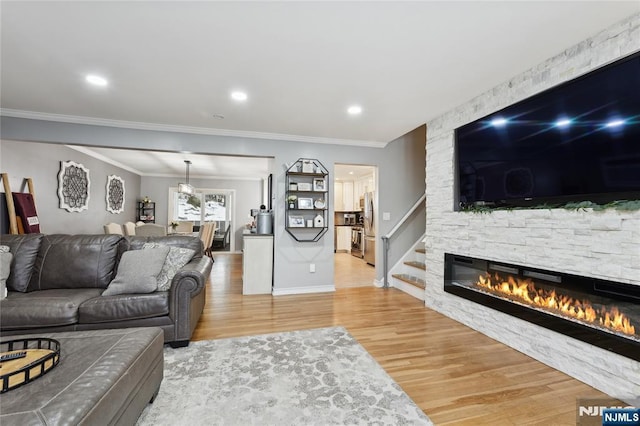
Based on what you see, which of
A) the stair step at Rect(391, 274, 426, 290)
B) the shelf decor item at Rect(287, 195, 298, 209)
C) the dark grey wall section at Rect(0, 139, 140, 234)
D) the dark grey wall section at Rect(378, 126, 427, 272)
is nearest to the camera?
the dark grey wall section at Rect(0, 139, 140, 234)

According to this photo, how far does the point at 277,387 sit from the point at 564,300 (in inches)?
91.0

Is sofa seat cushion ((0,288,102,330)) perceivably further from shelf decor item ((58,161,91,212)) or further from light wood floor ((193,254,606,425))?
shelf decor item ((58,161,91,212))

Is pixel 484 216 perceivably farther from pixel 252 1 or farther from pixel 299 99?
pixel 252 1

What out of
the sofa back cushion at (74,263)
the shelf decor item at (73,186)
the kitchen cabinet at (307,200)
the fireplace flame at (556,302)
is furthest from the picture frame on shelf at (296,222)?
the shelf decor item at (73,186)

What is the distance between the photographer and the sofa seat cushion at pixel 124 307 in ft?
A: 7.41

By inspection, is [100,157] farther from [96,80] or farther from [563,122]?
[563,122]

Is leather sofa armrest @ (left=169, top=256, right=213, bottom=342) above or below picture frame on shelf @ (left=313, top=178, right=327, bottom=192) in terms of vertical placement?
below

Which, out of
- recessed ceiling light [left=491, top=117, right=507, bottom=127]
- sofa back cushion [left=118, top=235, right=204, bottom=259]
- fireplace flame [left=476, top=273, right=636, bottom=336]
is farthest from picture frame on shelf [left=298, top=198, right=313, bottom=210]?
recessed ceiling light [left=491, top=117, right=507, bottom=127]

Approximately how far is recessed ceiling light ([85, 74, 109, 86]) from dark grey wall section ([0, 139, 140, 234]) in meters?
2.34

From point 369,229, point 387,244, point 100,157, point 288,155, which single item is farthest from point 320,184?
point 100,157

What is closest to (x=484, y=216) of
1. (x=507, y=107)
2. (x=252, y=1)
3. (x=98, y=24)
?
(x=507, y=107)

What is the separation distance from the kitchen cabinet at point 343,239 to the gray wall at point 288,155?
14.1 feet

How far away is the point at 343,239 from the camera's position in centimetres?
904

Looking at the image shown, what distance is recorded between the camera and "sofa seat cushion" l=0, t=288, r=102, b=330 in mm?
2098
